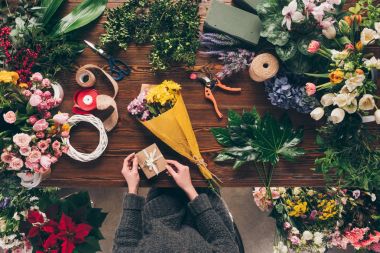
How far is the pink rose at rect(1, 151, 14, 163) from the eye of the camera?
4.71ft

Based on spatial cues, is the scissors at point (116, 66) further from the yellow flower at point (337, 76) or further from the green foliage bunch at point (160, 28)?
the yellow flower at point (337, 76)

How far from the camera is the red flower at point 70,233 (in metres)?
1.69

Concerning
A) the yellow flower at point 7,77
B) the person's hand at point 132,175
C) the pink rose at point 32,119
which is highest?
the yellow flower at point 7,77

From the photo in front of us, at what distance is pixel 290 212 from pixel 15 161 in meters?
1.47

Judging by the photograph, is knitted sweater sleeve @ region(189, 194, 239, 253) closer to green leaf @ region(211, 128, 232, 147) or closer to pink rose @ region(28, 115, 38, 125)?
green leaf @ region(211, 128, 232, 147)

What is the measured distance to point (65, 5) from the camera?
1750mm

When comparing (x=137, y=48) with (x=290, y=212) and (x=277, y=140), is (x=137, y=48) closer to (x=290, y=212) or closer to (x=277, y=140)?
(x=277, y=140)

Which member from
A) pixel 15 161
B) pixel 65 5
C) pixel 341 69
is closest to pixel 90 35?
pixel 65 5

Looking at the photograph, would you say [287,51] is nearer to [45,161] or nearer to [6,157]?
[45,161]

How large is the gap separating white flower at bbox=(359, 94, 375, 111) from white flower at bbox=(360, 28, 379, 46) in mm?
225

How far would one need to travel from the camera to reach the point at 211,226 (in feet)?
5.55

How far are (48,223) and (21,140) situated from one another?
562mm

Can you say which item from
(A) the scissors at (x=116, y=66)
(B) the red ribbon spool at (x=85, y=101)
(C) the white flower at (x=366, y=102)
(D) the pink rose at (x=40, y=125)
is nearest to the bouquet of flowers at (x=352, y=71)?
(C) the white flower at (x=366, y=102)

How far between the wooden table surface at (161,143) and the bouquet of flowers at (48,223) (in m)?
0.22
